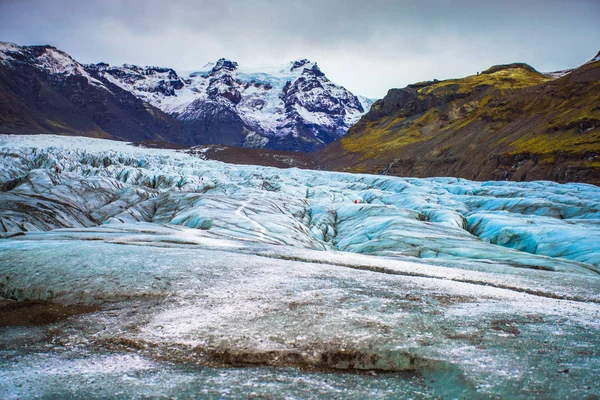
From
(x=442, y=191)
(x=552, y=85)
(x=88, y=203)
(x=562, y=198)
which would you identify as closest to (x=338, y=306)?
(x=88, y=203)

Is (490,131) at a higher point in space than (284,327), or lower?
higher

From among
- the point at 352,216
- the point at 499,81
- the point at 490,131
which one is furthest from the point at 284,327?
the point at 499,81

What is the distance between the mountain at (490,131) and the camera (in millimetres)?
49781

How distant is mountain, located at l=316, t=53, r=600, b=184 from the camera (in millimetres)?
49781

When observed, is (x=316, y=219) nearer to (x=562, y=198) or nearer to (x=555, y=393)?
(x=562, y=198)

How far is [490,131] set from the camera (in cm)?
6819

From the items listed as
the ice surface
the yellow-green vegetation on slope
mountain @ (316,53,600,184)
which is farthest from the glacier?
the yellow-green vegetation on slope

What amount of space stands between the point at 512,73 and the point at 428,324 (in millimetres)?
122131

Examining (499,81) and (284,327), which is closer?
(284,327)

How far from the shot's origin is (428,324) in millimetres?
3939

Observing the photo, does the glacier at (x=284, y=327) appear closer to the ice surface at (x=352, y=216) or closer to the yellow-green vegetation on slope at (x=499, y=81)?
the ice surface at (x=352, y=216)

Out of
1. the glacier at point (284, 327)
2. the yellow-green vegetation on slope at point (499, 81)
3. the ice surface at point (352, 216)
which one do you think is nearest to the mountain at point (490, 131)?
the yellow-green vegetation on slope at point (499, 81)

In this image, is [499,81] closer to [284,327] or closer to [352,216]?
[352,216]

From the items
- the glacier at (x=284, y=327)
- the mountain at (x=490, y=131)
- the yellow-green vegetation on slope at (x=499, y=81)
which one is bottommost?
the glacier at (x=284, y=327)
